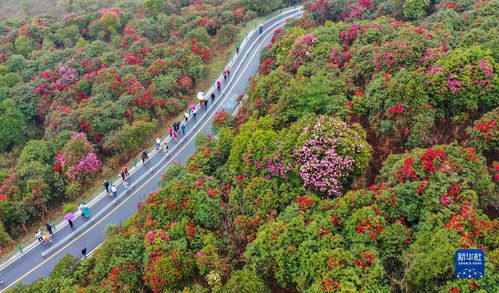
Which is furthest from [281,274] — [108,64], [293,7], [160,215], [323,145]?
[293,7]

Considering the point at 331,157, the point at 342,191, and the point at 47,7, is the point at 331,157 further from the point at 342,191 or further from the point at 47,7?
the point at 47,7

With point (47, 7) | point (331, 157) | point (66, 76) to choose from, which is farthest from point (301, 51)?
point (47, 7)

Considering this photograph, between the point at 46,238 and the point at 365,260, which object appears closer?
the point at 365,260

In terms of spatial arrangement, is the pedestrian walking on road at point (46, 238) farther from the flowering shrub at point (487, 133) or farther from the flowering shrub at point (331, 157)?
the flowering shrub at point (487, 133)

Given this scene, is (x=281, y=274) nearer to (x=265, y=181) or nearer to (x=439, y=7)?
(x=265, y=181)

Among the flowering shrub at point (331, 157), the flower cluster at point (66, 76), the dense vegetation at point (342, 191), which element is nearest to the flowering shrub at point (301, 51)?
the dense vegetation at point (342, 191)
